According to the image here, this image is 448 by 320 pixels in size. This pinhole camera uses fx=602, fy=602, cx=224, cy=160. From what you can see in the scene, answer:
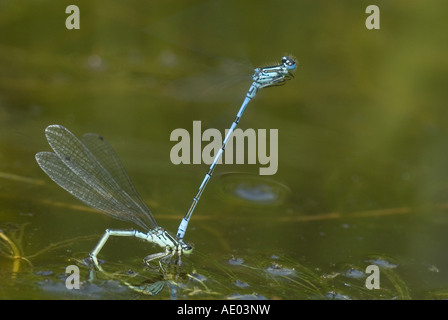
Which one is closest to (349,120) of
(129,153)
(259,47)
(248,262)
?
(259,47)

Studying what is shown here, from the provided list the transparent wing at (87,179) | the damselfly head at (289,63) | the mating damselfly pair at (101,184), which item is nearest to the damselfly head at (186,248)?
the mating damselfly pair at (101,184)

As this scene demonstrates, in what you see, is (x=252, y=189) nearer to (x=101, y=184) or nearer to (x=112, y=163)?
(x=112, y=163)

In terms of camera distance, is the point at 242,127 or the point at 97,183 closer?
the point at 97,183

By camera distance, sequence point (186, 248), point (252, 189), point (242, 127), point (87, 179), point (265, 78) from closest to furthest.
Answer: point (186, 248), point (87, 179), point (265, 78), point (252, 189), point (242, 127)

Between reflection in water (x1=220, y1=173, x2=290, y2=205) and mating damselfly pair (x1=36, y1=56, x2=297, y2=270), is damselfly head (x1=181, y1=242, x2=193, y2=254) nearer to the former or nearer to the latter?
mating damselfly pair (x1=36, y1=56, x2=297, y2=270)

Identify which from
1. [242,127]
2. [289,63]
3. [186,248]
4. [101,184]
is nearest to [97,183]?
[101,184]
